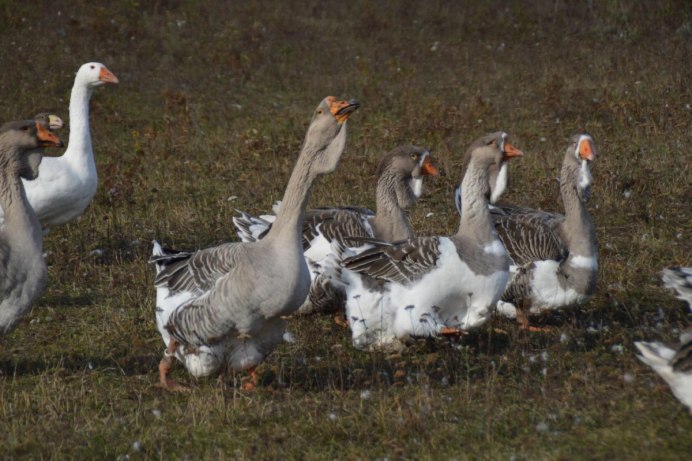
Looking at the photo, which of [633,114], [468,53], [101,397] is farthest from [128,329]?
[468,53]

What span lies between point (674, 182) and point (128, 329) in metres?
6.41

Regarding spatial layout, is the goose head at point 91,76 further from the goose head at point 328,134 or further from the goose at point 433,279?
the goose head at point 328,134

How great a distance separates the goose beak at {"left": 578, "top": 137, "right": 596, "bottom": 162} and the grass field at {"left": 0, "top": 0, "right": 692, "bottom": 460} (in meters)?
1.16

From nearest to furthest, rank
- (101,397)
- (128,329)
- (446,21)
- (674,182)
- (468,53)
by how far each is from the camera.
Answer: (101,397)
(128,329)
(674,182)
(468,53)
(446,21)

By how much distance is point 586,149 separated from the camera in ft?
26.5

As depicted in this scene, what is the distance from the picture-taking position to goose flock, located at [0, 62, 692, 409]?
5.88 meters

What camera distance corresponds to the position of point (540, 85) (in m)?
16.4

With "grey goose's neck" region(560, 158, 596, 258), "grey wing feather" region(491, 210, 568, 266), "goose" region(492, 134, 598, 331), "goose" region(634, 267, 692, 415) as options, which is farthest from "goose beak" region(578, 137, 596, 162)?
"goose" region(634, 267, 692, 415)

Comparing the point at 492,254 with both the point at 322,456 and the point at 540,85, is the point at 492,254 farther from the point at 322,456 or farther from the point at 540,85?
the point at 540,85

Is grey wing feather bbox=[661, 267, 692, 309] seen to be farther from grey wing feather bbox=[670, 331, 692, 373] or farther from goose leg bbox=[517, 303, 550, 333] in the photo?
goose leg bbox=[517, 303, 550, 333]

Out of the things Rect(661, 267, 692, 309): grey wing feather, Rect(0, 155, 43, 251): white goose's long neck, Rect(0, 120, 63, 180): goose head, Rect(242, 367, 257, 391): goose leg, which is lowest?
Rect(242, 367, 257, 391): goose leg

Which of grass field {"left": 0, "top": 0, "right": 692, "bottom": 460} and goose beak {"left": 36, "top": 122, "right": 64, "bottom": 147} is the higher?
goose beak {"left": 36, "top": 122, "right": 64, "bottom": 147}

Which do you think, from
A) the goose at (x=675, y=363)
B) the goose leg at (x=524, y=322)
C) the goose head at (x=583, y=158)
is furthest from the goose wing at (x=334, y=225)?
the goose at (x=675, y=363)

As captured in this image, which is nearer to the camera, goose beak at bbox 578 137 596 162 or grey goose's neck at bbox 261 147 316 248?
grey goose's neck at bbox 261 147 316 248
